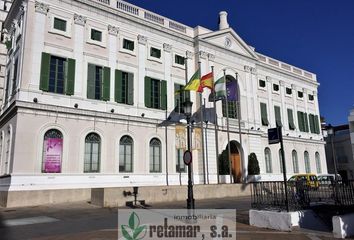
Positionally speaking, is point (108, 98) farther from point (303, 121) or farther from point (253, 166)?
point (303, 121)

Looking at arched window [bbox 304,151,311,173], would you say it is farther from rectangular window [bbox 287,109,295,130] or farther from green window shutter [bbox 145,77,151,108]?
green window shutter [bbox 145,77,151,108]

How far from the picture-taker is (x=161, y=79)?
89.0 feet

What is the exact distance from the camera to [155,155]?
83.5 ft

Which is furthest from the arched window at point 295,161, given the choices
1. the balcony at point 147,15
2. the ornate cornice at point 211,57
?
the balcony at point 147,15

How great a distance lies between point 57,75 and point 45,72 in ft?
2.86

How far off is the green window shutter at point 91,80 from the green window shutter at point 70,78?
44.0 inches

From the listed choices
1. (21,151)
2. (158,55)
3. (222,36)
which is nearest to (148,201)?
(21,151)

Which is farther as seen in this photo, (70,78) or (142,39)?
(142,39)

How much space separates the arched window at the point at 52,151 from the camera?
2000 centimetres

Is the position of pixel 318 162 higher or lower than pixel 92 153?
higher

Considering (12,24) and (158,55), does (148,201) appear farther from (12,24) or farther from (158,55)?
(12,24)

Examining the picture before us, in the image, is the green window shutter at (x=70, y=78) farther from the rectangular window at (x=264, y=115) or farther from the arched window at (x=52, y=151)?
the rectangular window at (x=264, y=115)

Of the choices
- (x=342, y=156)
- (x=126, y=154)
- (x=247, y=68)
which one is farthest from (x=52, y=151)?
(x=342, y=156)

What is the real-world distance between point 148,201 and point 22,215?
258 inches
